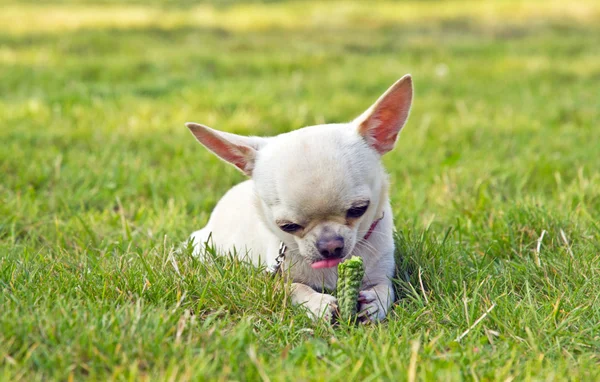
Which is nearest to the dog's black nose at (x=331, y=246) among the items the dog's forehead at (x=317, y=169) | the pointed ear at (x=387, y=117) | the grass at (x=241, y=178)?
the dog's forehead at (x=317, y=169)

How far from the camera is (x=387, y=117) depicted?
303 cm

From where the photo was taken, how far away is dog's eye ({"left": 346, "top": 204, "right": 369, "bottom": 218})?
2.75 meters

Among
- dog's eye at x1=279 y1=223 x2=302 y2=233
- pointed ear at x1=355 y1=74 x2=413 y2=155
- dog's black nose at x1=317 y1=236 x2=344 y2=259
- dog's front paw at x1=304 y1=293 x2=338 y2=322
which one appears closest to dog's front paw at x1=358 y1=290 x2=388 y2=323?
dog's front paw at x1=304 y1=293 x2=338 y2=322

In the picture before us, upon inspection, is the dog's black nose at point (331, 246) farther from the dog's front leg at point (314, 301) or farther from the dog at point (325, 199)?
the dog's front leg at point (314, 301)

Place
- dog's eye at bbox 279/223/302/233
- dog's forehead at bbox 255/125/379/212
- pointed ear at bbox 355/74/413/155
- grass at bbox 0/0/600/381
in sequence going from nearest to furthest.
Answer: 1. grass at bbox 0/0/600/381
2. dog's forehead at bbox 255/125/379/212
3. dog's eye at bbox 279/223/302/233
4. pointed ear at bbox 355/74/413/155

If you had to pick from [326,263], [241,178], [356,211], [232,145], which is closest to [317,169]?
[356,211]

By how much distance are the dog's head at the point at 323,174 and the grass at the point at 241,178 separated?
25 centimetres

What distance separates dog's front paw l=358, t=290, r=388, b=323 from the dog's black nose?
8.3 inches

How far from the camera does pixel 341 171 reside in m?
2.70

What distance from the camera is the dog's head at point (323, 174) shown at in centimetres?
269

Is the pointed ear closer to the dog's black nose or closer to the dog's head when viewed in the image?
the dog's head

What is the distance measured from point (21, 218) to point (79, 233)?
1.32ft

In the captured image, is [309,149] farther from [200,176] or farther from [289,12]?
[289,12]

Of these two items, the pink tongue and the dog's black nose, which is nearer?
the dog's black nose
